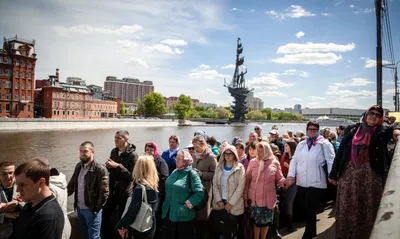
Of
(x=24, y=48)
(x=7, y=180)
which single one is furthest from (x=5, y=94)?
(x=7, y=180)

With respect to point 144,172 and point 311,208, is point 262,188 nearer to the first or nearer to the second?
point 311,208

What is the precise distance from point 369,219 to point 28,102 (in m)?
66.0

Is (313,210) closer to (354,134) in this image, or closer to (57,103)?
(354,134)

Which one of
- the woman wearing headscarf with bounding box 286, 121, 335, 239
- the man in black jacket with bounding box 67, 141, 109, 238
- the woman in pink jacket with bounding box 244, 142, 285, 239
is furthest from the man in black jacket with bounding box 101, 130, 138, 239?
the woman wearing headscarf with bounding box 286, 121, 335, 239

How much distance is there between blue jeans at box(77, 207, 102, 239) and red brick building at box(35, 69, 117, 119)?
71659 mm

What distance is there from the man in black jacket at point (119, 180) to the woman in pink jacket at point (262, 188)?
196 cm

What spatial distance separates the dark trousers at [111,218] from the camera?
4.58 meters

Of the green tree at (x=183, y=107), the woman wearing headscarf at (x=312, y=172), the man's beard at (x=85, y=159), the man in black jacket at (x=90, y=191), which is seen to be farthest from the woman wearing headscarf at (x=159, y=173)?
the green tree at (x=183, y=107)

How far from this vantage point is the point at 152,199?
12.8 ft

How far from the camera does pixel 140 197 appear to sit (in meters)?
3.65

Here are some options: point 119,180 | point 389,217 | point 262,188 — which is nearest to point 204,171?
point 262,188

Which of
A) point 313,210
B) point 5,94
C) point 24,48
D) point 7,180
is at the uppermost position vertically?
point 24,48

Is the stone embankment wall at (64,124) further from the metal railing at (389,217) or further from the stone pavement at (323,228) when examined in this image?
the metal railing at (389,217)

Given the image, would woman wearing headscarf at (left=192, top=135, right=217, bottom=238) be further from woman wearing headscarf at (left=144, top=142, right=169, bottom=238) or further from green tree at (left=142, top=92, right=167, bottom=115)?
green tree at (left=142, top=92, right=167, bottom=115)
